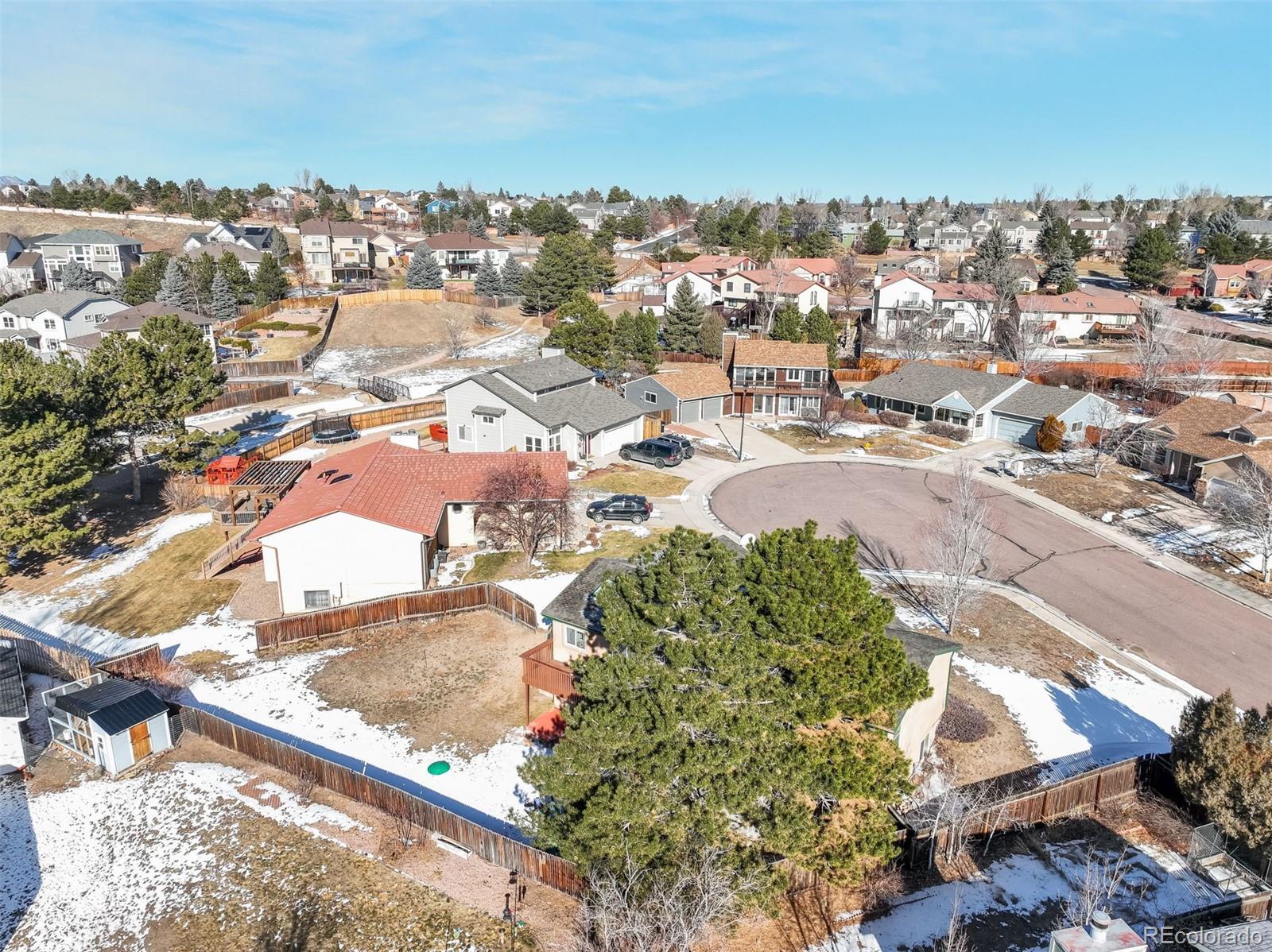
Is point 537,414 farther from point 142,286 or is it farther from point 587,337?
point 142,286

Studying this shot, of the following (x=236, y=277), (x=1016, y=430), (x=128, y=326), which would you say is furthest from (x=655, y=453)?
(x=236, y=277)

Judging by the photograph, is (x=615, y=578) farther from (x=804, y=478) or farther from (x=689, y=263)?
(x=689, y=263)

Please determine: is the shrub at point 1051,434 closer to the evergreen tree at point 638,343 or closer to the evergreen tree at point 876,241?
the evergreen tree at point 638,343

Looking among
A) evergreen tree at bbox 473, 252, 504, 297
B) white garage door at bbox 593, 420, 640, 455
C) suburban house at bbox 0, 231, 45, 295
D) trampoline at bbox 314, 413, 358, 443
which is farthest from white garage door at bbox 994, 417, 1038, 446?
suburban house at bbox 0, 231, 45, 295

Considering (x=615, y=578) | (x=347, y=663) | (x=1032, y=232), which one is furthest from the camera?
(x=1032, y=232)

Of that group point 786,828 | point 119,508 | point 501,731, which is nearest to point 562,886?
point 786,828

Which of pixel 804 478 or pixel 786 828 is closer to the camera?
pixel 786 828

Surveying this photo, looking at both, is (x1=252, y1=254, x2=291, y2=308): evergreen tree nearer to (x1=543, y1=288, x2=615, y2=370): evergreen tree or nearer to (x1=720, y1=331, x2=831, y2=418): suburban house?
(x1=543, y1=288, x2=615, y2=370): evergreen tree

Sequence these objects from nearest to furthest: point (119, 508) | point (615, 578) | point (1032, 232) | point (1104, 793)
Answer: point (615, 578), point (1104, 793), point (119, 508), point (1032, 232)
